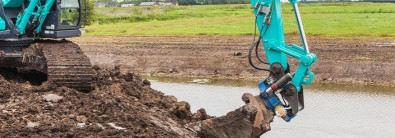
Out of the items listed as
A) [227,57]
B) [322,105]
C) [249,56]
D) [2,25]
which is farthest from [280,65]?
[227,57]

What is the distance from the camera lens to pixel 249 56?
1066 centimetres

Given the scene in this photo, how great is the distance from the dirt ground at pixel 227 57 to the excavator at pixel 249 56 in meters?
8.08

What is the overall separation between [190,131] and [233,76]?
34.5ft

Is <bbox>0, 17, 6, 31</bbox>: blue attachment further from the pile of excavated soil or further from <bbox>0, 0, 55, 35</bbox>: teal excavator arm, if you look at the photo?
the pile of excavated soil

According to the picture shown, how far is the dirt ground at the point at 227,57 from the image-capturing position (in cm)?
2080

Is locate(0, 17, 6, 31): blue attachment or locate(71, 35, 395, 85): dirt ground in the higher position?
locate(0, 17, 6, 31): blue attachment

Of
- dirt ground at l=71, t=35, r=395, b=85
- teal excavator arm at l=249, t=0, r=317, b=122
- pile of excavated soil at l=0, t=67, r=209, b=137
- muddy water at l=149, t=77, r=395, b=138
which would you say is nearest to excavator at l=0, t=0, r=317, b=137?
teal excavator arm at l=249, t=0, r=317, b=122

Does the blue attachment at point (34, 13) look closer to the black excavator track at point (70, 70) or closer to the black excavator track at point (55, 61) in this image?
the black excavator track at point (55, 61)

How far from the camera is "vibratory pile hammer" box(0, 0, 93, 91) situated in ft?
42.6

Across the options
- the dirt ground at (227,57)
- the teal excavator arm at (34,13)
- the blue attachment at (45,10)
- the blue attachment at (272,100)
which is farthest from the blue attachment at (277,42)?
the dirt ground at (227,57)

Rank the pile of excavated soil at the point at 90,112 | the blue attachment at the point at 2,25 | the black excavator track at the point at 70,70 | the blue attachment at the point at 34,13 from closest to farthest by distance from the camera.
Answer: the pile of excavated soil at the point at 90,112
the black excavator track at the point at 70,70
the blue attachment at the point at 34,13
the blue attachment at the point at 2,25

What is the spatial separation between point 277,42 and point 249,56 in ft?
1.85

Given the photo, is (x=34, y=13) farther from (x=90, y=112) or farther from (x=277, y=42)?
(x=277, y=42)

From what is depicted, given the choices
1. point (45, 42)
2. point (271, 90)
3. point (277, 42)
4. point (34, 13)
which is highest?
point (34, 13)
